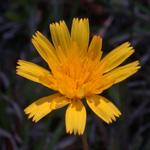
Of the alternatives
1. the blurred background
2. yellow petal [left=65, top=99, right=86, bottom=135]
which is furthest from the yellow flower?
the blurred background

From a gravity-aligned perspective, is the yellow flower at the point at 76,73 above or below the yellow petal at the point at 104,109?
above

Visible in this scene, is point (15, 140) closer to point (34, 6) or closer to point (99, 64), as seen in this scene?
point (99, 64)

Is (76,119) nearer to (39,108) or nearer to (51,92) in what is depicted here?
(39,108)

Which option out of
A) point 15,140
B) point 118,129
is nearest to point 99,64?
point 118,129

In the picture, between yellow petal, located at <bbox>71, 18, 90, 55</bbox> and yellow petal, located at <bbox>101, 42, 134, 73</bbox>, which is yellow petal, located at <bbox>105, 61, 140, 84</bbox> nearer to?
yellow petal, located at <bbox>101, 42, 134, 73</bbox>

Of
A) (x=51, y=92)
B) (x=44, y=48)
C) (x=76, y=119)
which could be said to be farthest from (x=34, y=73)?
(x=51, y=92)

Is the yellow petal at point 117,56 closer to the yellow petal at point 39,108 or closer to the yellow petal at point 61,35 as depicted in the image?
the yellow petal at point 61,35

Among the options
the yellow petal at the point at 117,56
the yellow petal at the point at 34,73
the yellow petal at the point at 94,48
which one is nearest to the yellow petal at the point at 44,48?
the yellow petal at the point at 34,73

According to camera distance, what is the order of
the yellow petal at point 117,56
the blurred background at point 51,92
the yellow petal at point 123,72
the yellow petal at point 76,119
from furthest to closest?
1. the blurred background at point 51,92
2. the yellow petal at point 117,56
3. the yellow petal at point 123,72
4. the yellow petal at point 76,119
